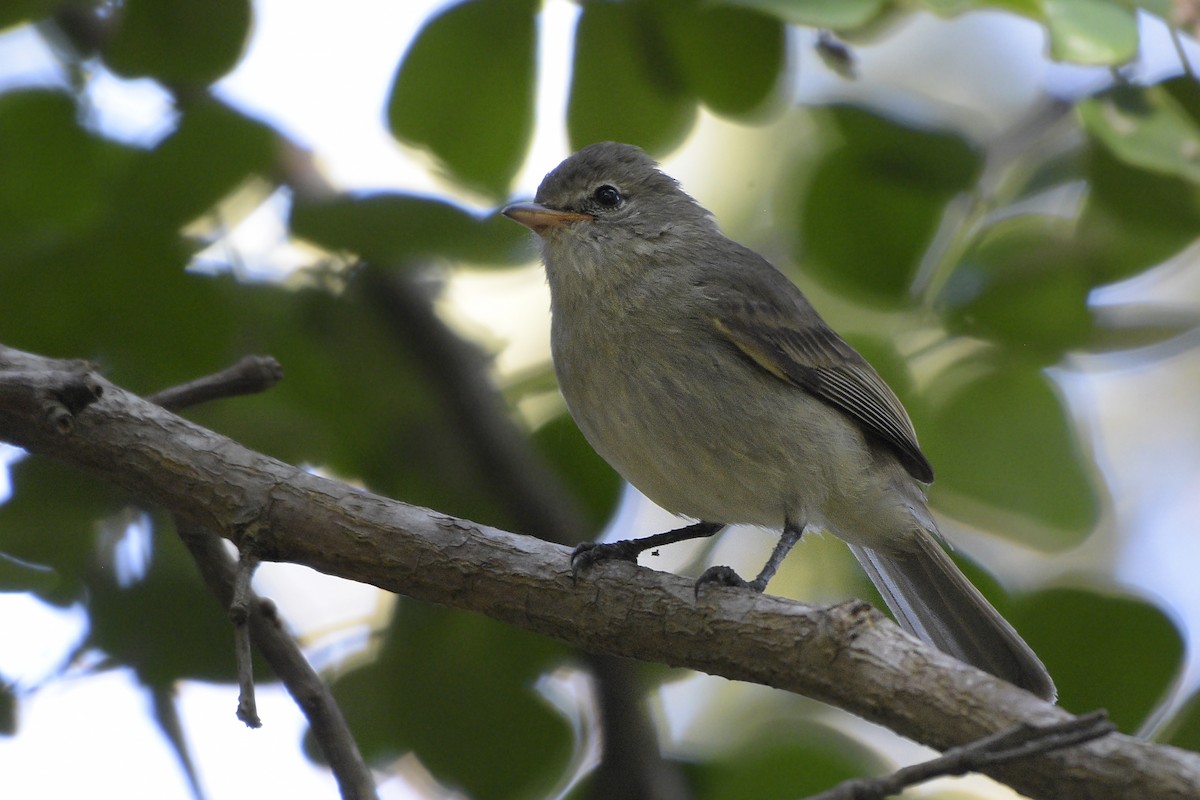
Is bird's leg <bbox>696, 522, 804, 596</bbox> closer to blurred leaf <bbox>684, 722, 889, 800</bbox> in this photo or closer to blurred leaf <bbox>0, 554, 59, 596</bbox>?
blurred leaf <bbox>684, 722, 889, 800</bbox>

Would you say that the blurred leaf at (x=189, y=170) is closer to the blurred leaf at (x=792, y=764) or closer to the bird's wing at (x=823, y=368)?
the bird's wing at (x=823, y=368)

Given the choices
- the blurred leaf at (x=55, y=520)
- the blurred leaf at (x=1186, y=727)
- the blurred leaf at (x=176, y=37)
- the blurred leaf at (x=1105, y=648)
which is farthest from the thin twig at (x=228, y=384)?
the blurred leaf at (x=1186, y=727)

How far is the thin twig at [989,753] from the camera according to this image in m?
1.78

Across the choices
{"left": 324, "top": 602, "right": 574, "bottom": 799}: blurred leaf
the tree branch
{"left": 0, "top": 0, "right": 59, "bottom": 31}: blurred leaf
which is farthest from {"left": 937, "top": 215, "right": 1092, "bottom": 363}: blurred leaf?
{"left": 0, "top": 0, "right": 59, "bottom": 31}: blurred leaf

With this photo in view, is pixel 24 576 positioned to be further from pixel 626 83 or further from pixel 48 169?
pixel 626 83

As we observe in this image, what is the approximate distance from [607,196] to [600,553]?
1.70 m

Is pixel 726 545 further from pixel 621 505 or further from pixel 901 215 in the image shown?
pixel 901 215

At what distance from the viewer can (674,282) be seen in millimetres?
3623

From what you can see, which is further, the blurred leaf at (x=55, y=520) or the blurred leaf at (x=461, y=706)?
the blurred leaf at (x=461, y=706)

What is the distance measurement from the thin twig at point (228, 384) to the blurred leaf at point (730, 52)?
4.83 feet

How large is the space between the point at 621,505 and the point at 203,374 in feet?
4.50

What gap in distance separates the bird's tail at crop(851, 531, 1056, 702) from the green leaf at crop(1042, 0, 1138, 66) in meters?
1.53

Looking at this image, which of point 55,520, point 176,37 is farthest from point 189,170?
point 55,520

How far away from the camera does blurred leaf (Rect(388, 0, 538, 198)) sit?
10.8 feet
